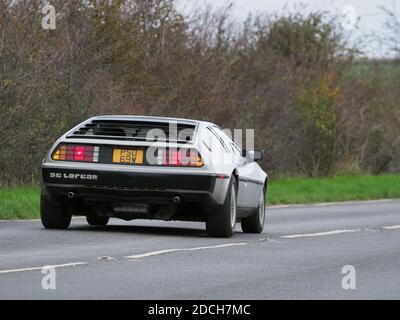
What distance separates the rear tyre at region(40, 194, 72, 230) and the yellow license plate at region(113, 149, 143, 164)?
95 cm

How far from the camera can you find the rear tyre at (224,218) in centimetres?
1630

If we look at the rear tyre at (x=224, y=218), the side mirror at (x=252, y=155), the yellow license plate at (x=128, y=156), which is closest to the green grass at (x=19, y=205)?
the side mirror at (x=252, y=155)

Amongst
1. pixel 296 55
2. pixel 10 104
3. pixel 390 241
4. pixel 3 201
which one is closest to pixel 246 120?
pixel 296 55

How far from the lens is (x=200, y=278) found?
11.6m

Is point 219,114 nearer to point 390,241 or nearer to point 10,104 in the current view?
point 10,104

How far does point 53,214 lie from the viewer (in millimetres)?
16766

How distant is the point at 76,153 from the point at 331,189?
18.9 m

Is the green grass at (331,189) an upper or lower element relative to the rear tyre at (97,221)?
lower

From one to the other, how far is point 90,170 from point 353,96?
93.7 ft

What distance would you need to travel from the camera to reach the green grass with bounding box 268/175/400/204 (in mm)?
30731

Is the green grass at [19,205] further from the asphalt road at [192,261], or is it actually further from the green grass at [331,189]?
the green grass at [331,189]
